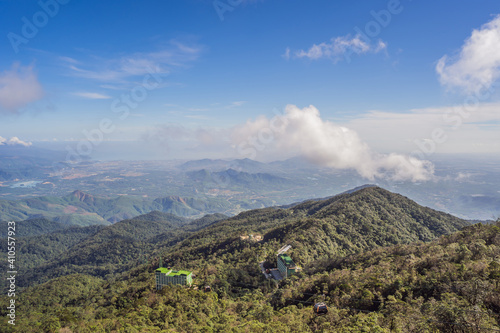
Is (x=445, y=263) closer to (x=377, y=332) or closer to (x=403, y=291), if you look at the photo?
(x=403, y=291)

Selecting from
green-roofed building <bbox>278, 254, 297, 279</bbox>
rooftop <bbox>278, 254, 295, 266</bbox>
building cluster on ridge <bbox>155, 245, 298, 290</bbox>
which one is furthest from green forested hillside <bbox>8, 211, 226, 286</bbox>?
rooftop <bbox>278, 254, 295, 266</bbox>

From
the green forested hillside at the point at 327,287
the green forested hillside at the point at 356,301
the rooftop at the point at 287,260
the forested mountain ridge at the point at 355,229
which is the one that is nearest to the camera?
the green forested hillside at the point at 356,301

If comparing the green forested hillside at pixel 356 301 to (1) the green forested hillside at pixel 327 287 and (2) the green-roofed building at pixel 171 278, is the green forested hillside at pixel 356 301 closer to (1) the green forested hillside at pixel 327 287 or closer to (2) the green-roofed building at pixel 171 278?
(1) the green forested hillside at pixel 327 287

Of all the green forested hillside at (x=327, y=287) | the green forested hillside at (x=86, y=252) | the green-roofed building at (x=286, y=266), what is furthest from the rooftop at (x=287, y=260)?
the green forested hillside at (x=86, y=252)

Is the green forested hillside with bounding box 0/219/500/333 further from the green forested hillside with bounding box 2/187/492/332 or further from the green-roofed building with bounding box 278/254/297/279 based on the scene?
the green-roofed building with bounding box 278/254/297/279

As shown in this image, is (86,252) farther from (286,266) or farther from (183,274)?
(286,266)

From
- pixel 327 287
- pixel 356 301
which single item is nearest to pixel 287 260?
pixel 327 287

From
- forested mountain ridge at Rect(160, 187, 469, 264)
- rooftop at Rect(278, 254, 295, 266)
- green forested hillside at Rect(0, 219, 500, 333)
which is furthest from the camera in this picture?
forested mountain ridge at Rect(160, 187, 469, 264)

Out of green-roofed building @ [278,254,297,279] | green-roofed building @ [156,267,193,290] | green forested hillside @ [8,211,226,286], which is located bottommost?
green forested hillside @ [8,211,226,286]
